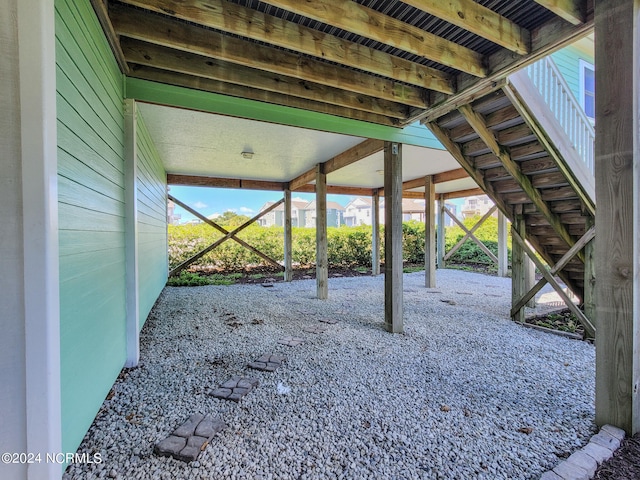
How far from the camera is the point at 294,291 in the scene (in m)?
6.17

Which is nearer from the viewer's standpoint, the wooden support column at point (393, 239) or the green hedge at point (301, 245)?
the wooden support column at point (393, 239)

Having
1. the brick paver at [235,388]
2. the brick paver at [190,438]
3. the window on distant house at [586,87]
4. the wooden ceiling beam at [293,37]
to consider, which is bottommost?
the brick paver at [235,388]

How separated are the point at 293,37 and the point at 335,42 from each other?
365 millimetres

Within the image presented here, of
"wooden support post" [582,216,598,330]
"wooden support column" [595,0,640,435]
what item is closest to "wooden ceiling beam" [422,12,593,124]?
"wooden support column" [595,0,640,435]

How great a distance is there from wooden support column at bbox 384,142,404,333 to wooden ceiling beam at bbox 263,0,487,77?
49.7 inches

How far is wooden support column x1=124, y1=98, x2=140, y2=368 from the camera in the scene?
8.17 feet

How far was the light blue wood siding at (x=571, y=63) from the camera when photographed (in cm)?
584

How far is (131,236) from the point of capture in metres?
2.53

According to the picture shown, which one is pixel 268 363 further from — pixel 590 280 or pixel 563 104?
pixel 563 104

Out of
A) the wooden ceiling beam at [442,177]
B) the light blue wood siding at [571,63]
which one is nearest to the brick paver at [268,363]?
the wooden ceiling beam at [442,177]

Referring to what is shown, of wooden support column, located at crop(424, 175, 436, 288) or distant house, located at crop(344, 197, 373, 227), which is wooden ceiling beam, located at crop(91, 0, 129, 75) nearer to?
wooden support column, located at crop(424, 175, 436, 288)

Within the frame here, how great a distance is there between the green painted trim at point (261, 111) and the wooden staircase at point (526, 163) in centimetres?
46

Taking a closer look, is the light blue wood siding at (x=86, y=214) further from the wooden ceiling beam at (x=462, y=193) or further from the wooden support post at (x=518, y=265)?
the wooden ceiling beam at (x=462, y=193)

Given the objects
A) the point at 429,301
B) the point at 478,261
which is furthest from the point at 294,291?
the point at 478,261
